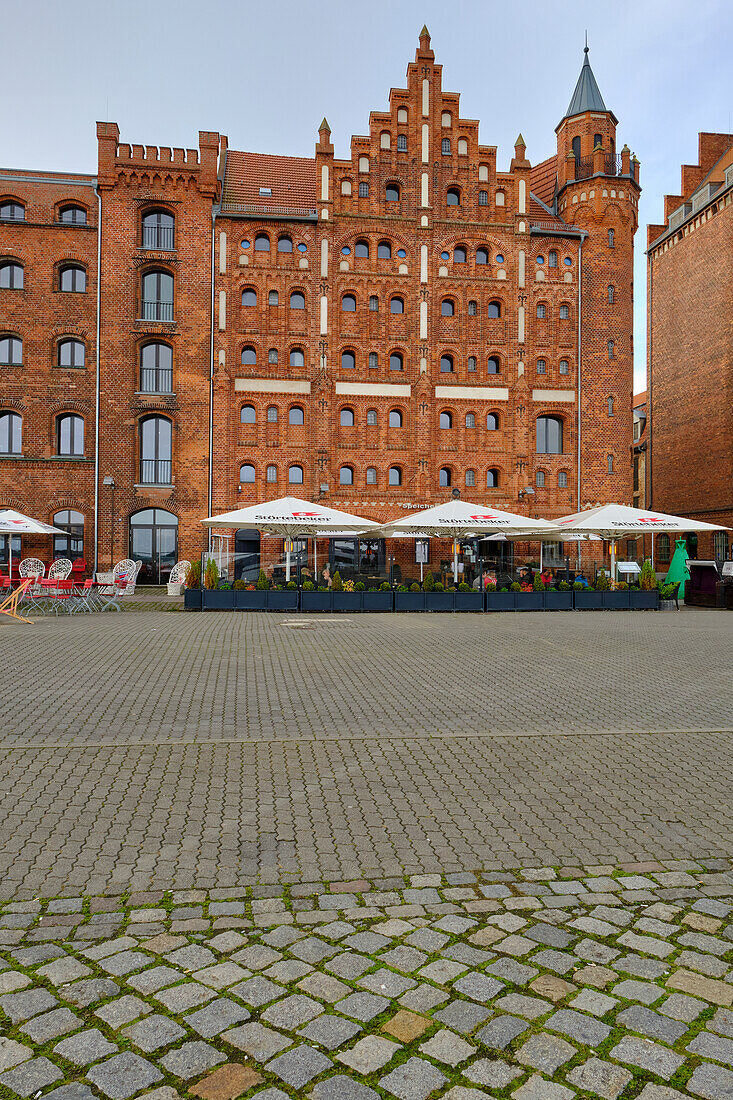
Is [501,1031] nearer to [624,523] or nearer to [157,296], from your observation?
[624,523]

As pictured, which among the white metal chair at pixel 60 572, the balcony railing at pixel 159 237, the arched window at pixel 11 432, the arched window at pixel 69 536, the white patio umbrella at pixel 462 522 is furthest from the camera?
the balcony railing at pixel 159 237

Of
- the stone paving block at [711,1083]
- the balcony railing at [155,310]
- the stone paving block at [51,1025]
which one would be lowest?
the stone paving block at [711,1083]

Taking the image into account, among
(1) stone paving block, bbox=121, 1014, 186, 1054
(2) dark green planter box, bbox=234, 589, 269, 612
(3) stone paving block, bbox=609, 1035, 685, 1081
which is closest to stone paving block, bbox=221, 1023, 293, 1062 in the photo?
(1) stone paving block, bbox=121, 1014, 186, 1054

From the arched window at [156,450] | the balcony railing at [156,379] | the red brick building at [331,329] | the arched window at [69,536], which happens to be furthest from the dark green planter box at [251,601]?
the balcony railing at [156,379]

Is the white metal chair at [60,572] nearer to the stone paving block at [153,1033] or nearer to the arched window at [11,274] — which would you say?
the arched window at [11,274]

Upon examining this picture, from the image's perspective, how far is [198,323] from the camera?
31109 mm

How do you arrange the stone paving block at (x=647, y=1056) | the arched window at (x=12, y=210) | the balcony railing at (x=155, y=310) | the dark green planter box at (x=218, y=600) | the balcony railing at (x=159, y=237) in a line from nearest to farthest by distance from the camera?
the stone paving block at (x=647, y=1056) → the dark green planter box at (x=218, y=600) → the arched window at (x=12, y=210) → the balcony railing at (x=155, y=310) → the balcony railing at (x=159, y=237)

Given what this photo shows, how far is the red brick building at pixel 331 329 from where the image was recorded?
30.4m

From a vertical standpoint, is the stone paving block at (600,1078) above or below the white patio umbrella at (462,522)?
below

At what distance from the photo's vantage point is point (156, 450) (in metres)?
31.1

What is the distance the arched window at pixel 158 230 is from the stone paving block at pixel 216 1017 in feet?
108

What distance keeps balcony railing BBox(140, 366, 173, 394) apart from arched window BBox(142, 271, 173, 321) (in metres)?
2.16

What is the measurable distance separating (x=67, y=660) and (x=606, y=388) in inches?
1158

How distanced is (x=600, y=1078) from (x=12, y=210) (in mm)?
36364
